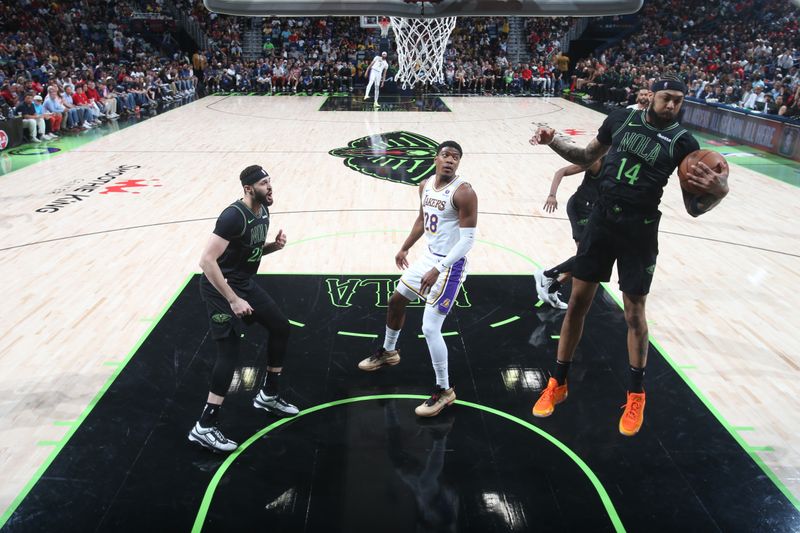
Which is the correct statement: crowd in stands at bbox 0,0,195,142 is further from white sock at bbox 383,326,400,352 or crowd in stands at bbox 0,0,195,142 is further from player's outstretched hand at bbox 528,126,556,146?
player's outstretched hand at bbox 528,126,556,146

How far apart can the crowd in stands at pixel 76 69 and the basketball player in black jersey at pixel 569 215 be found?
520 inches

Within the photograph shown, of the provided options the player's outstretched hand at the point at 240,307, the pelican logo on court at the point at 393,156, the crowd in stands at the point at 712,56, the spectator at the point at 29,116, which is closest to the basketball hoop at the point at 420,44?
the pelican logo on court at the point at 393,156

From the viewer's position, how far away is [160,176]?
1153 cm

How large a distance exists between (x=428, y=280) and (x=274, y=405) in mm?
1420

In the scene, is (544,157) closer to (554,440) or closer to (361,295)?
(361,295)

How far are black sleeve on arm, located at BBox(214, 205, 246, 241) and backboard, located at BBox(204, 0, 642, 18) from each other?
296 cm

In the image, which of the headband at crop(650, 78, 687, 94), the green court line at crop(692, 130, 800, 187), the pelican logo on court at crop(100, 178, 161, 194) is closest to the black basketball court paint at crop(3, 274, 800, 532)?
the headband at crop(650, 78, 687, 94)

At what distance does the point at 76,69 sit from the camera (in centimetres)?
1959

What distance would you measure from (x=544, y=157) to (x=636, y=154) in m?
10.6

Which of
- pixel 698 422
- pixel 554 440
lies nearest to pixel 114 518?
pixel 554 440

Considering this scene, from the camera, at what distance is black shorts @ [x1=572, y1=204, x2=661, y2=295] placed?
3662 mm

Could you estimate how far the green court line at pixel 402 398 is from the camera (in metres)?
3.58

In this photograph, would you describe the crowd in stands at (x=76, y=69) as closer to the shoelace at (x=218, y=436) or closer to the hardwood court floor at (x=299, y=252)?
the hardwood court floor at (x=299, y=252)

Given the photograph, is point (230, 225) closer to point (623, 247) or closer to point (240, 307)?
point (240, 307)
